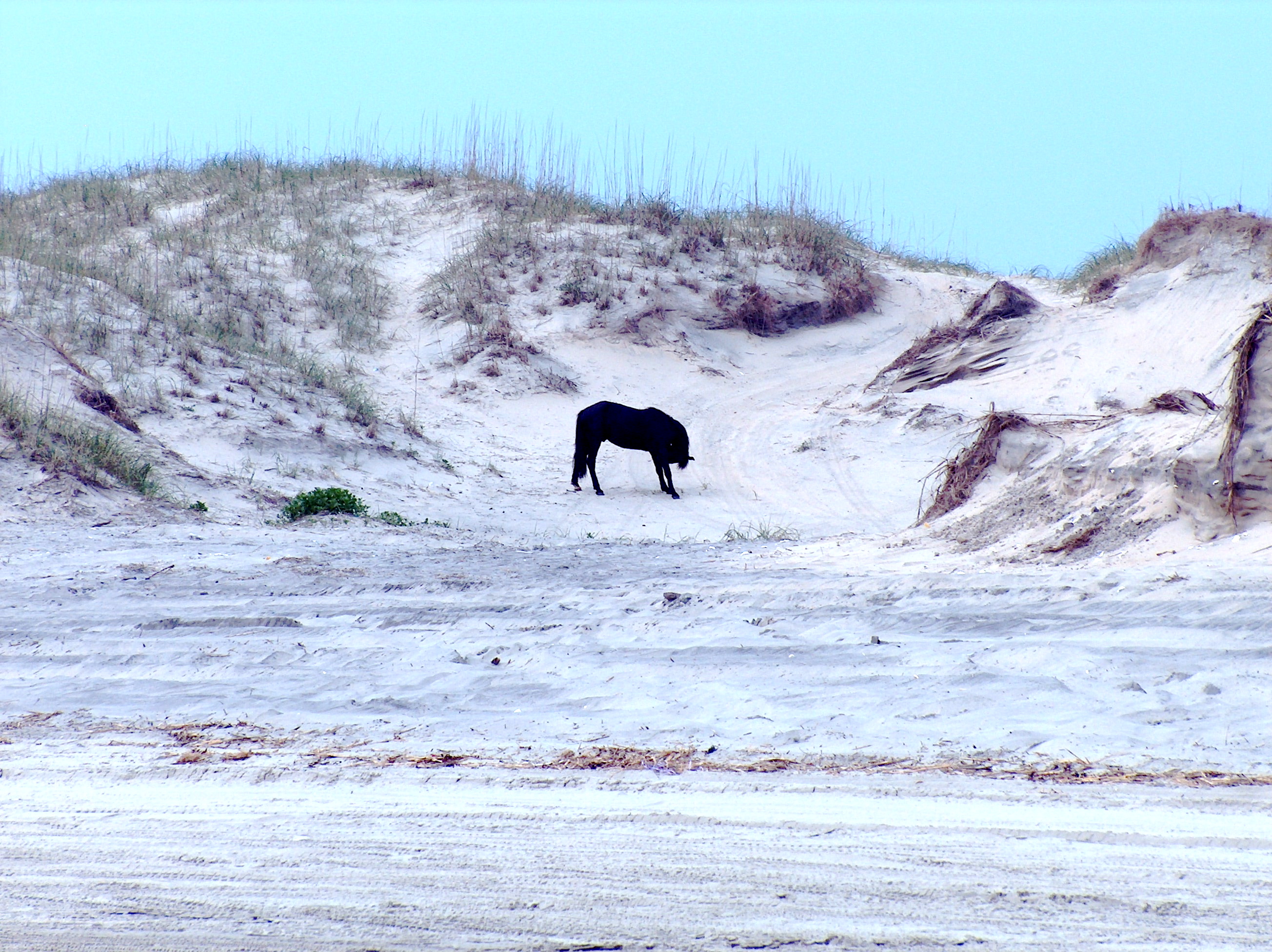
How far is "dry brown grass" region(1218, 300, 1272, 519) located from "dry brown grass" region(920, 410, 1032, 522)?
2148 mm

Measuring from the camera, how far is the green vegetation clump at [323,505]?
8.82 metres

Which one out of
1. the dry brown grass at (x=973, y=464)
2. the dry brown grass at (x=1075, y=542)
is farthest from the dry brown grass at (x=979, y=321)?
the dry brown grass at (x=1075, y=542)

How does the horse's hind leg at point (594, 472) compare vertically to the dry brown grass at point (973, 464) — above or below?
below

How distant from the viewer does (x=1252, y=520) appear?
5312mm

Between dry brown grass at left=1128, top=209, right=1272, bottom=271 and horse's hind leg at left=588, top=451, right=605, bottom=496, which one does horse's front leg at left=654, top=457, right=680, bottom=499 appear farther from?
dry brown grass at left=1128, top=209, right=1272, bottom=271

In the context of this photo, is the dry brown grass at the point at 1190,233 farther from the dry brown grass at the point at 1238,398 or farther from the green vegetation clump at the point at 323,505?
the green vegetation clump at the point at 323,505

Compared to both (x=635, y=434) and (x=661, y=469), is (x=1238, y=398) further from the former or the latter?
(x=635, y=434)

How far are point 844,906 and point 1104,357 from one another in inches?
551

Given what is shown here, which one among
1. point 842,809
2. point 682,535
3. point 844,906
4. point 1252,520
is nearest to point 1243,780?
point 842,809

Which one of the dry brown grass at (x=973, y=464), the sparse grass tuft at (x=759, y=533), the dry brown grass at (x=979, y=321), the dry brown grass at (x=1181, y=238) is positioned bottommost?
the sparse grass tuft at (x=759, y=533)

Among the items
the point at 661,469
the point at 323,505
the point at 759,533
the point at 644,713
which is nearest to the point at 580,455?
the point at 661,469

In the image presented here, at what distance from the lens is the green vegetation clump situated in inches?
347

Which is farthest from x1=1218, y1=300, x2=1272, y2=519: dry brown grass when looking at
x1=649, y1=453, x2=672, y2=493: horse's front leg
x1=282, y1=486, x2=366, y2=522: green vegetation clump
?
x1=649, y1=453, x2=672, y2=493: horse's front leg

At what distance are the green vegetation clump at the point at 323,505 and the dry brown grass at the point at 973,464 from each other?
5067 millimetres
